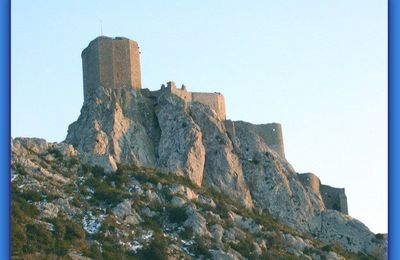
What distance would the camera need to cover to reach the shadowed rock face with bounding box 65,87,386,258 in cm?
4247

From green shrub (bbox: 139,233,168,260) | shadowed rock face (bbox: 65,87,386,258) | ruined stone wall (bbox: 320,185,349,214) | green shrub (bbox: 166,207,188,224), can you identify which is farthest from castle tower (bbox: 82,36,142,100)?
green shrub (bbox: 139,233,168,260)

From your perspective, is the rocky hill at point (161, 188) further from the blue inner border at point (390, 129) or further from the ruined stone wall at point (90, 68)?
the blue inner border at point (390, 129)

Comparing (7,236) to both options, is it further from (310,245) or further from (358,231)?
(358,231)

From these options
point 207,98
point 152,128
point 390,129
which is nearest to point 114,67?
point 152,128

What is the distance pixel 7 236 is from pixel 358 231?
4346cm

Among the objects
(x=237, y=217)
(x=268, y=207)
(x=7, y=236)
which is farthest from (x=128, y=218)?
(x=7, y=236)

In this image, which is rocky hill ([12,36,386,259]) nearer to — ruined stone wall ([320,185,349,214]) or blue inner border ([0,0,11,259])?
ruined stone wall ([320,185,349,214])

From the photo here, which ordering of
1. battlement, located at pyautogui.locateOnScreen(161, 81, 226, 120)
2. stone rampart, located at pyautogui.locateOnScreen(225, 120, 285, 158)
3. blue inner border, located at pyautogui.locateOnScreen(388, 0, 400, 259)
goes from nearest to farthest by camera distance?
blue inner border, located at pyautogui.locateOnScreen(388, 0, 400, 259) → battlement, located at pyautogui.locateOnScreen(161, 81, 226, 120) → stone rampart, located at pyautogui.locateOnScreen(225, 120, 285, 158)

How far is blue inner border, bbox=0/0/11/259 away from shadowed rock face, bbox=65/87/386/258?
117 ft

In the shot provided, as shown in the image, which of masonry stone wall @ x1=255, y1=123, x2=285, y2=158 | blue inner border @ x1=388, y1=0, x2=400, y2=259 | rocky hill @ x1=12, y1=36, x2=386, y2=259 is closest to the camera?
blue inner border @ x1=388, y1=0, x2=400, y2=259

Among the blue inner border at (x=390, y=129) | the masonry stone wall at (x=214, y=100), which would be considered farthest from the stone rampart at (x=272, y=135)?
the blue inner border at (x=390, y=129)

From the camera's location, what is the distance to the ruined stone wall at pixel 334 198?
50.4 meters

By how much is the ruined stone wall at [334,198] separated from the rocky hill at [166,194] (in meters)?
0.08

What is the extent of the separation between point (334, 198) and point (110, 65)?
16221mm
